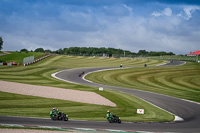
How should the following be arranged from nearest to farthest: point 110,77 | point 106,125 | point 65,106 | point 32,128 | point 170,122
Result: point 32,128, point 106,125, point 170,122, point 65,106, point 110,77

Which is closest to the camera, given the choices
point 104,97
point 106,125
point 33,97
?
point 106,125

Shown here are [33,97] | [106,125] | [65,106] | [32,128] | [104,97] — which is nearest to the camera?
[32,128]

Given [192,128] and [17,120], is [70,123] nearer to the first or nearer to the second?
[17,120]

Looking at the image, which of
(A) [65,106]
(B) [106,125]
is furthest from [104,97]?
(B) [106,125]

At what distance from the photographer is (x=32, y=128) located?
69.5 ft

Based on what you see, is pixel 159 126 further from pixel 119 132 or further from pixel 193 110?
pixel 193 110

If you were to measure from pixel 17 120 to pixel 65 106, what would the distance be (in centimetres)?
890

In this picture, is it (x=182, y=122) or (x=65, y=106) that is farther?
(x=65, y=106)

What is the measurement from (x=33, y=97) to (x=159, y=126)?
1905 centimetres

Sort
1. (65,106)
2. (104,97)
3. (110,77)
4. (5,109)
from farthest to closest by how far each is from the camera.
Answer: (110,77) → (104,97) → (65,106) → (5,109)

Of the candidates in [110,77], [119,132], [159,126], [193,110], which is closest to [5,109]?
[119,132]

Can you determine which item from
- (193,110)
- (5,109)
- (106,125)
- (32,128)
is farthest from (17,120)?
(193,110)

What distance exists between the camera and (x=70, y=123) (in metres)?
23.9

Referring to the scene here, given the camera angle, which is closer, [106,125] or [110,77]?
[106,125]
